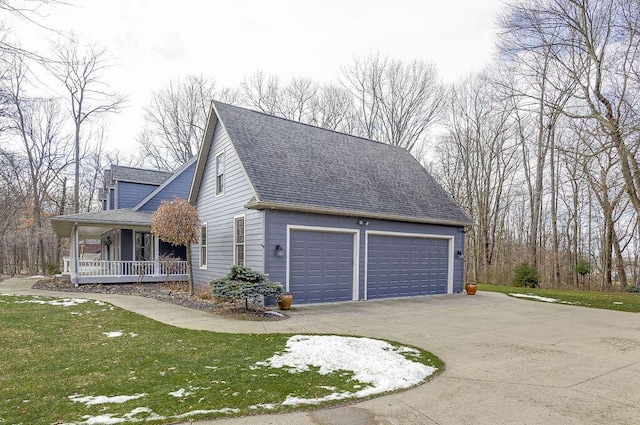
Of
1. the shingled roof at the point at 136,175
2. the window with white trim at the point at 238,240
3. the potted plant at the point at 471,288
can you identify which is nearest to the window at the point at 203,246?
the window with white trim at the point at 238,240

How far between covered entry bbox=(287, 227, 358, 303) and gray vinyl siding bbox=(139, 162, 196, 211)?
433 inches

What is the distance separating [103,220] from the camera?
14.9m

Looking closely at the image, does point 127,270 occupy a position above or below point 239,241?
below

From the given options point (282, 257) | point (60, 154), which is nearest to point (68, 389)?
point (282, 257)

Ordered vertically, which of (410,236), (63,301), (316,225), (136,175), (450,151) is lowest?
(63,301)

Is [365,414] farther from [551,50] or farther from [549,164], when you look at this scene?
[549,164]

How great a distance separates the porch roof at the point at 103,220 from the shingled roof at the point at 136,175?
2.53m

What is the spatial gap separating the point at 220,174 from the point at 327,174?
12.5 ft

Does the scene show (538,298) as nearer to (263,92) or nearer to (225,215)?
(225,215)

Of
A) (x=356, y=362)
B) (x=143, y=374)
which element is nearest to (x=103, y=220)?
(x=143, y=374)

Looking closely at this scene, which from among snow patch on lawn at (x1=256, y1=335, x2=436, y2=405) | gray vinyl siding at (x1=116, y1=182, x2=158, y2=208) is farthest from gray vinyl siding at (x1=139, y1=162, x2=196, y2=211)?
snow patch on lawn at (x1=256, y1=335, x2=436, y2=405)

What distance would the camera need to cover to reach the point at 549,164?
2314cm

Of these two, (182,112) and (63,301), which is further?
(182,112)

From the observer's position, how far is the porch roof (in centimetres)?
1441
